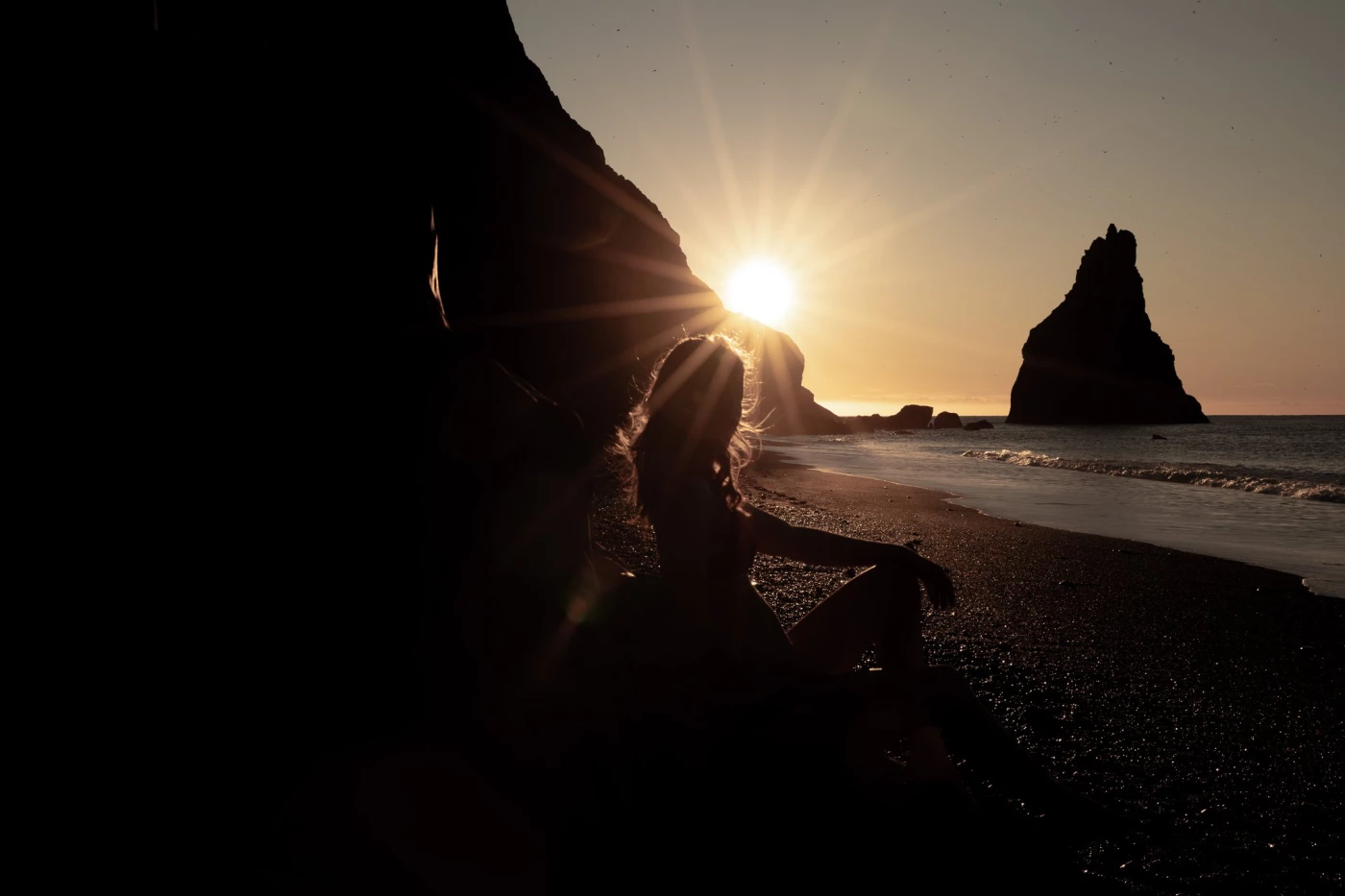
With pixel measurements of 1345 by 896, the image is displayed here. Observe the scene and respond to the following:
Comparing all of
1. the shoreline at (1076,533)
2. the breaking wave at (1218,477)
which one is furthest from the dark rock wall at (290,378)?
the breaking wave at (1218,477)

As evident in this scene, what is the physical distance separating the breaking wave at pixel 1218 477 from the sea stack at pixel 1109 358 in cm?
10027

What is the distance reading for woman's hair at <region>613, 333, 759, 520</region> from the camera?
2967mm

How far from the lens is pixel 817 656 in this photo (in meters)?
3.13

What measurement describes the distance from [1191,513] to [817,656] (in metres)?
15.0

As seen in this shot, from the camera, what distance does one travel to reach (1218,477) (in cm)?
2159

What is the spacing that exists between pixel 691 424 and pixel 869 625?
3.84 ft

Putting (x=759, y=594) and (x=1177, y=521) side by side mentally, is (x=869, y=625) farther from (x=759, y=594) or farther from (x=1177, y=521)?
(x=1177, y=521)

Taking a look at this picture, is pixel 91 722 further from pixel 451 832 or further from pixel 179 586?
pixel 451 832

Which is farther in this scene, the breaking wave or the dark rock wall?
the breaking wave

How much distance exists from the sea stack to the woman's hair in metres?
135

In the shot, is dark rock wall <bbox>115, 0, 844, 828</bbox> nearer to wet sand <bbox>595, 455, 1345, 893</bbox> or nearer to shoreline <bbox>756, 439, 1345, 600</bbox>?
wet sand <bbox>595, 455, 1345, 893</bbox>

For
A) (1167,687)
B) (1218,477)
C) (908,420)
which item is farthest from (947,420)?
(1167,687)

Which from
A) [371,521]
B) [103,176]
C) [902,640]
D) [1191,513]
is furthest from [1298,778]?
[1191,513]

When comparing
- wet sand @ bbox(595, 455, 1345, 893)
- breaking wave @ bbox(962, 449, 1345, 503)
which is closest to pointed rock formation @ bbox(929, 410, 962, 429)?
breaking wave @ bbox(962, 449, 1345, 503)
